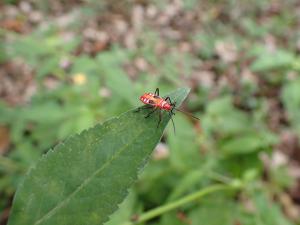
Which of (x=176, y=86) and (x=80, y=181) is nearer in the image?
(x=80, y=181)

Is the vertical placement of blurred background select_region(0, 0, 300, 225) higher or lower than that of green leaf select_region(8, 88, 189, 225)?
higher

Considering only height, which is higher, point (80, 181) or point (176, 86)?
point (176, 86)

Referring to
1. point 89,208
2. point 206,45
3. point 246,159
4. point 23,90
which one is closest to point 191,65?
point 206,45

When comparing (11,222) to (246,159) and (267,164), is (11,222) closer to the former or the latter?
(246,159)

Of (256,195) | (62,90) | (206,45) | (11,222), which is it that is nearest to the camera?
(11,222)
